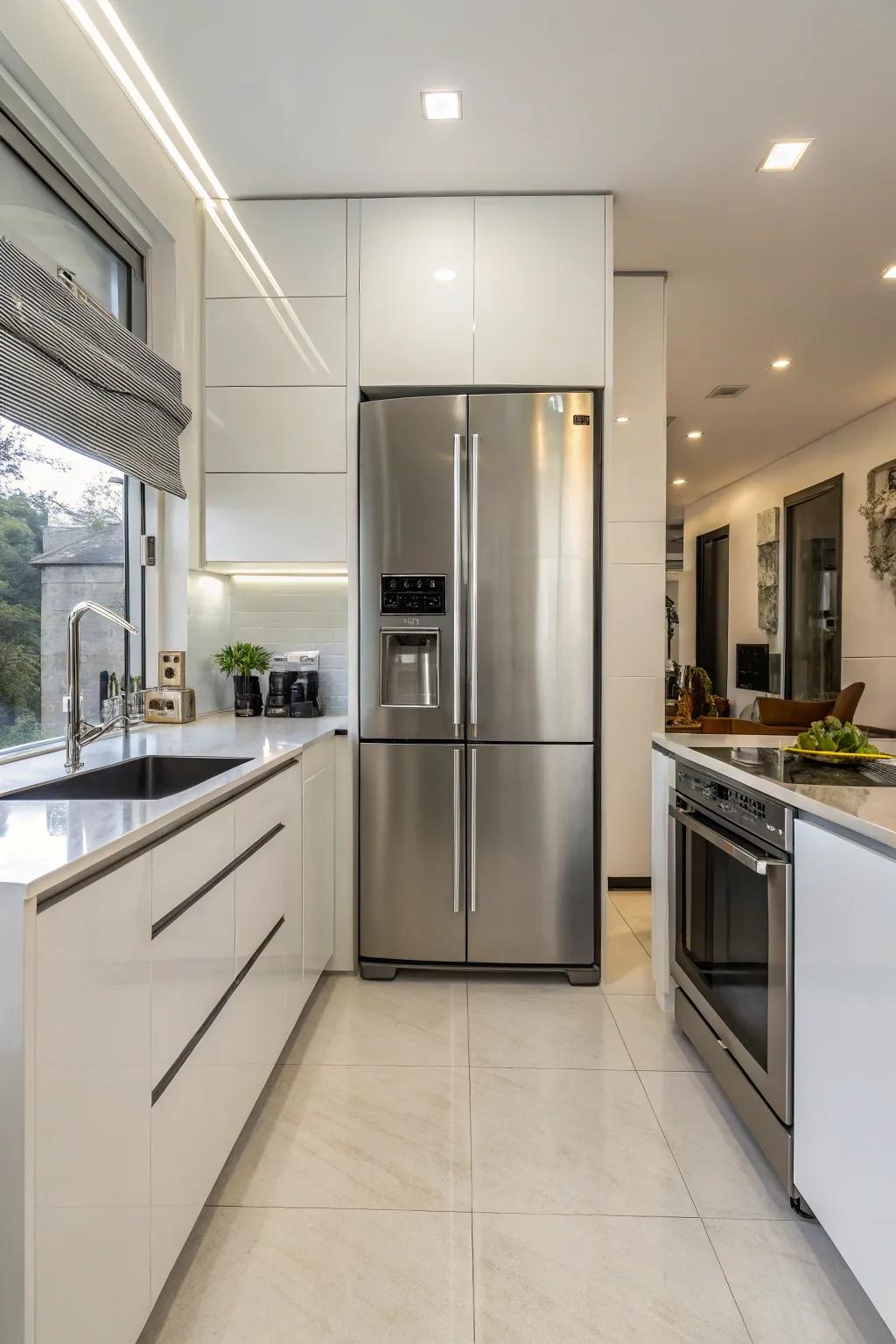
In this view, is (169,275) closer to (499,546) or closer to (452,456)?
(452,456)

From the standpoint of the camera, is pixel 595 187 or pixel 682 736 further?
pixel 595 187

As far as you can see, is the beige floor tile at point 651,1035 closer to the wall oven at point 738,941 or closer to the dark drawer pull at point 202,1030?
the wall oven at point 738,941

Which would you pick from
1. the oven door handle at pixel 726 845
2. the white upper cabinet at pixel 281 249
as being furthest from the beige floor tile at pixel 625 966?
the white upper cabinet at pixel 281 249

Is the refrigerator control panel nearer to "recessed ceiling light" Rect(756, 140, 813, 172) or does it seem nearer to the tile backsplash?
the tile backsplash

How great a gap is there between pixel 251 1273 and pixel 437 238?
3.05 meters

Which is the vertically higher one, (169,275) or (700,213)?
(700,213)

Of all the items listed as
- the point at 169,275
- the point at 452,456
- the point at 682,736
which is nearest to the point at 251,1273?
the point at 682,736

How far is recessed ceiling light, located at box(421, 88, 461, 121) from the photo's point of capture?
93.7 inches

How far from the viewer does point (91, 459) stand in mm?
2334

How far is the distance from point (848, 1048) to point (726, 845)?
0.59 metres

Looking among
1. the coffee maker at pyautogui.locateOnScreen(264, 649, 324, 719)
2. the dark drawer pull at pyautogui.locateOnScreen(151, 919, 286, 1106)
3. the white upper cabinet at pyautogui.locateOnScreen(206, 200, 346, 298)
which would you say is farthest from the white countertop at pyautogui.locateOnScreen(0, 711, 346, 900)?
the white upper cabinet at pyautogui.locateOnScreen(206, 200, 346, 298)

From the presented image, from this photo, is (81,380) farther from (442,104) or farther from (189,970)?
(189,970)

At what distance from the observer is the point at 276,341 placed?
2953mm

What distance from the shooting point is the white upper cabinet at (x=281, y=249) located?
2938 millimetres
